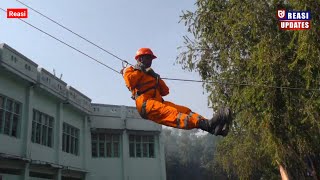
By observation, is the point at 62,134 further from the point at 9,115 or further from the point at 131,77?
the point at 131,77

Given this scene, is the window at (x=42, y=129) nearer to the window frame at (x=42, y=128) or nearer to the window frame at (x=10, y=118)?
the window frame at (x=42, y=128)

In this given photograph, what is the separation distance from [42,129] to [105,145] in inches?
346

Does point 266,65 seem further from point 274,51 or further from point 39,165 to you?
point 39,165

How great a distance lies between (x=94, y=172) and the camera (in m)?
31.8

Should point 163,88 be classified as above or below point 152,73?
below

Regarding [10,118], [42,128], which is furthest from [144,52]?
[42,128]

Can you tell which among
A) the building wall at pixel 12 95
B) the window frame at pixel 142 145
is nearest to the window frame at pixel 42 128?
the building wall at pixel 12 95

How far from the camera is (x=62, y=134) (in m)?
27.4

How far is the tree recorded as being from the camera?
12992 millimetres

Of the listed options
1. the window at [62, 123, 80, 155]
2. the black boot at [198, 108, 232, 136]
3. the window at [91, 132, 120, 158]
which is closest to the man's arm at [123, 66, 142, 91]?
the black boot at [198, 108, 232, 136]

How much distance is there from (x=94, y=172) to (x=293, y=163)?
17.6 metres

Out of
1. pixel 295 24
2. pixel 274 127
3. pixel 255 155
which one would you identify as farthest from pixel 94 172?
pixel 295 24

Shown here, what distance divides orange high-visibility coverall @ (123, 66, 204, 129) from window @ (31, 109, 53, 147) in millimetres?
17389

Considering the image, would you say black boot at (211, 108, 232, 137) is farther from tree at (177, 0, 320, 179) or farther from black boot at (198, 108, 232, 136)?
tree at (177, 0, 320, 179)
